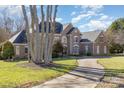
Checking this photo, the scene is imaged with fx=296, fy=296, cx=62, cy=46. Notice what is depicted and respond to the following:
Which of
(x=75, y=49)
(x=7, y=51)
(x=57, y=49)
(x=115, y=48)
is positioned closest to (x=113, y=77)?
(x=7, y=51)

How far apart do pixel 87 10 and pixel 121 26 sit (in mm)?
9785

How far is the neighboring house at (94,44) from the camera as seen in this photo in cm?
3001

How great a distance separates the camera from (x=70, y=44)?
1169 inches

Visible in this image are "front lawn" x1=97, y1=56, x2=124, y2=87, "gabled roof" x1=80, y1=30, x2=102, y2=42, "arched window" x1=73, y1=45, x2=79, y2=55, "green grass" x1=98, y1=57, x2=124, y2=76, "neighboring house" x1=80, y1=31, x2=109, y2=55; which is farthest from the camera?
"gabled roof" x1=80, y1=30, x2=102, y2=42

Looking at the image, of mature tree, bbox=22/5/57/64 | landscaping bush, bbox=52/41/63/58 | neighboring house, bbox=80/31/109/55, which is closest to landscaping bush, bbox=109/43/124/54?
neighboring house, bbox=80/31/109/55

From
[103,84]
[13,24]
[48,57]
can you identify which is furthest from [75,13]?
[103,84]

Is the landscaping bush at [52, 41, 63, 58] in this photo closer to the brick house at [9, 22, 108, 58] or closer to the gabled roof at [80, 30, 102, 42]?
the brick house at [9, 22, 108, 58]

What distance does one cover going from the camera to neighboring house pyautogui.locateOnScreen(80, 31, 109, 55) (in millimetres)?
30006

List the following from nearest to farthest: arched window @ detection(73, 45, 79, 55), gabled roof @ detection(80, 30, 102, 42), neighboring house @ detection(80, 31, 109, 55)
A: arched window @ detection(73, 45, 79, 55), neighboring house @ detection(80, 31, 109, 55), gabled roof @ detection(80, 30, 102, 42)

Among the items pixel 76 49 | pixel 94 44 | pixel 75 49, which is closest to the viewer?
pixel 75 49

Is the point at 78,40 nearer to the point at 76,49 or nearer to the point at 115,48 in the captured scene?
the point at 76,49

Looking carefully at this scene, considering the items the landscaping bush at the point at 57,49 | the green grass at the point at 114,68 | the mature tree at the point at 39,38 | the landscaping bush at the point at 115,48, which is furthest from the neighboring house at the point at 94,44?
the mature tree at the point at 39,38

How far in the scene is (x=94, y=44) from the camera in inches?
1208

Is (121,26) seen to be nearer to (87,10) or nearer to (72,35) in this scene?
(72,35)
